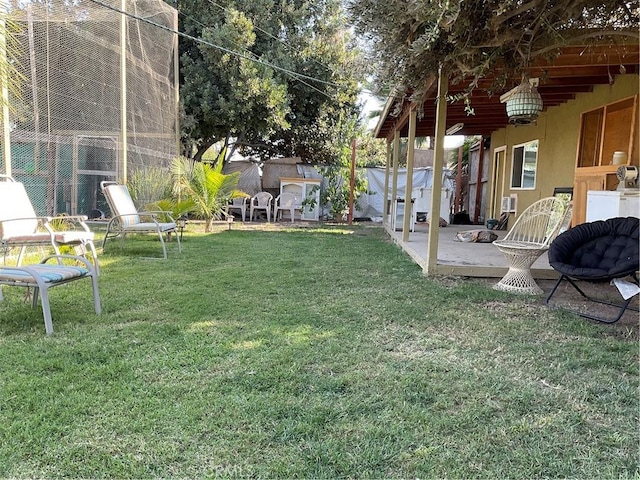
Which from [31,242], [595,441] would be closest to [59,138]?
[31,242]

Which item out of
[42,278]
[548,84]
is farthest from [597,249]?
[42,278]

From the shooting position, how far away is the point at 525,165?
28.9ft

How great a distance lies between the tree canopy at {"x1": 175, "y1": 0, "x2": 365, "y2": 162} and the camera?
10.5 m

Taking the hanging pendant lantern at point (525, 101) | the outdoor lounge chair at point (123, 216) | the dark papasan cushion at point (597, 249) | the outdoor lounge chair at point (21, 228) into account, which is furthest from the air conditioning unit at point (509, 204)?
the outdoor lounge chair at point (21, 228)

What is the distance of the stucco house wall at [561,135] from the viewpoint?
223 inches

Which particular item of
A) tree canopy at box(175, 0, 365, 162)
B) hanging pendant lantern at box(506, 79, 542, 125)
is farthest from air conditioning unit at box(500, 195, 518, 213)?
hanging pendant lantern at box(506, 79, 542, 125)

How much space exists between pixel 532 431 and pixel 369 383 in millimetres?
713

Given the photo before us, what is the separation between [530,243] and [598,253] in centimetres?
74

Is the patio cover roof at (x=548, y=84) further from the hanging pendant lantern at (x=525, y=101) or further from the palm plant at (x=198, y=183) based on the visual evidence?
the palm plant at (x=198, y=183)

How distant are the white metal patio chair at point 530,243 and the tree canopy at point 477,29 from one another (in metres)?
1.46

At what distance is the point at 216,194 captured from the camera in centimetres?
823

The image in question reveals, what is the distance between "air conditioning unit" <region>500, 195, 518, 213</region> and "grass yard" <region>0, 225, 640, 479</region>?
19.4 feet

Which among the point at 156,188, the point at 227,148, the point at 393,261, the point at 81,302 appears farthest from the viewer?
the point at 227,148

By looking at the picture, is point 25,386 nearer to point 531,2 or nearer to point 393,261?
point 531,2
